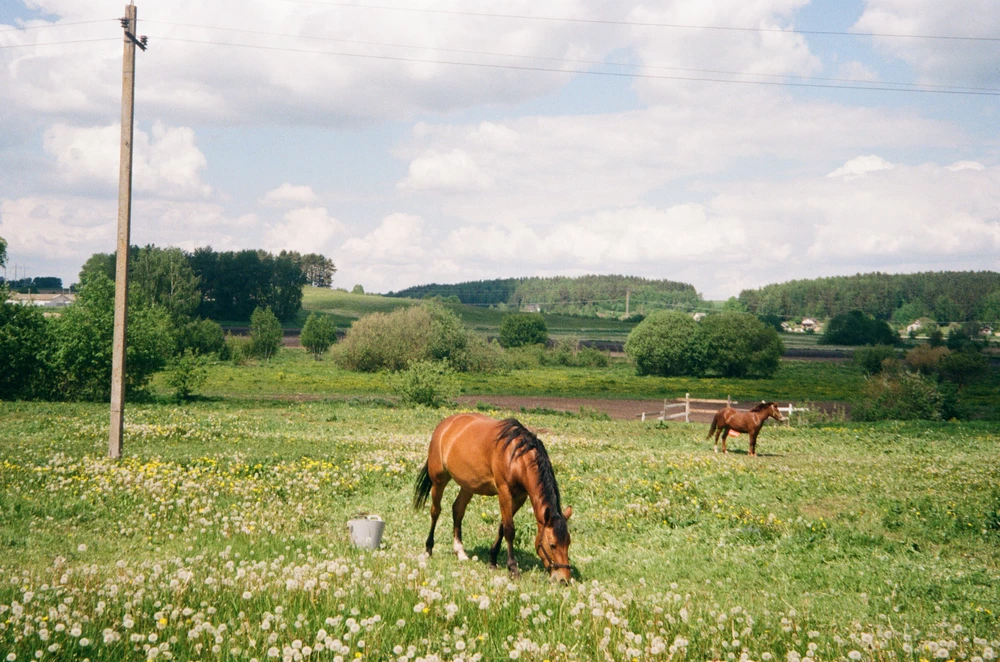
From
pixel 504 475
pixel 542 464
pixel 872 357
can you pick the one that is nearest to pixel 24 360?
pixel 504 475

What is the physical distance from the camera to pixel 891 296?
159000mm

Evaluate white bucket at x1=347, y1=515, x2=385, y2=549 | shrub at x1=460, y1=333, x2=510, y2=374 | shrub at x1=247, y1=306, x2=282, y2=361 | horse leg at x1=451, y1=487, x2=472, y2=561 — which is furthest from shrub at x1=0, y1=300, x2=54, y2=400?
shrub at x1=247, y1=306, x2=282, y2=361

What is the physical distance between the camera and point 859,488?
16.6 meters

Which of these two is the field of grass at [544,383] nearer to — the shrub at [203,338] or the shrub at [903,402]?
the shrub at [203,338]

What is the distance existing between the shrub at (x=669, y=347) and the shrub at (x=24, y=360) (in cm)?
6236

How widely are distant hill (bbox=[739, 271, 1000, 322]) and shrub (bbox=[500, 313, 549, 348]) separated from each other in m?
74.9

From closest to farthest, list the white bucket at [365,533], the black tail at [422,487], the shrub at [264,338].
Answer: the white bucket at [365,533]
the black tail at [422,487]
the shrub at [264,338]

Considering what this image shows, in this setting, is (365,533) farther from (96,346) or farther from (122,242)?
(96,346)

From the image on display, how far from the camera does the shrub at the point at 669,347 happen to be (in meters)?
86.6

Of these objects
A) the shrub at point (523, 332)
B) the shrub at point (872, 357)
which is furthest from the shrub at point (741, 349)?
the shrub at point (523, 332)

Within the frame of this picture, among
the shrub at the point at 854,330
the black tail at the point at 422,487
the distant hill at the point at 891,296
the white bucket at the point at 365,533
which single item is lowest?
the white bucket at the point at 365,533

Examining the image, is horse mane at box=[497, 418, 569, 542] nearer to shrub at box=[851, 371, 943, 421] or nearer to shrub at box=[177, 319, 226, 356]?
shrub at box=[851, 371, 943, 421]

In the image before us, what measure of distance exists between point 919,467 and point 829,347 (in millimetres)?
113899

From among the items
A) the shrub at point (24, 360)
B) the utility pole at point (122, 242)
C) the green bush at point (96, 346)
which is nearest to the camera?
the utility pole at point (122, 242)
